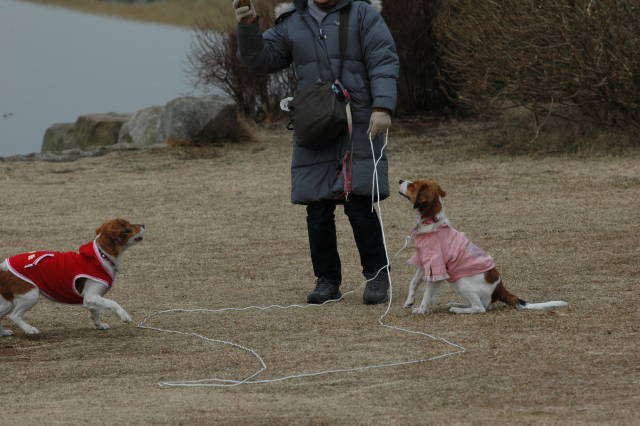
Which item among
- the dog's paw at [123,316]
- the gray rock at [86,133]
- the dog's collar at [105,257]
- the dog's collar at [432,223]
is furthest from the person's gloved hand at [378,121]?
the gray rock at [86,133]

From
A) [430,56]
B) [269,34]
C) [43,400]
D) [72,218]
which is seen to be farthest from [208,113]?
[43,400]

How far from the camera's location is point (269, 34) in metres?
7.85

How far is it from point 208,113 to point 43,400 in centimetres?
1294

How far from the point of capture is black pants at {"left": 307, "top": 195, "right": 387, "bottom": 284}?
25.7 feet

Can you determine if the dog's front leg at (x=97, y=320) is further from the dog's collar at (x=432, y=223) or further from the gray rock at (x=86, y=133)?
the gray rock at (x=86, y=133)

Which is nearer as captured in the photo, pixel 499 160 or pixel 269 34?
pixel 269 34

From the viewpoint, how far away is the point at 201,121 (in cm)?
1850

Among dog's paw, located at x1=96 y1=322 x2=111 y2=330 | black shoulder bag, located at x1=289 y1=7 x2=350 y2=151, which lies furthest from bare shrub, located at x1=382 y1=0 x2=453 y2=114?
dog's paw, located at x1=96 y1=322 x2=111 y2=330

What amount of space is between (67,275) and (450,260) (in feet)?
7.65

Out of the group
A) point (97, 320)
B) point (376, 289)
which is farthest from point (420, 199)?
point (97, 320)

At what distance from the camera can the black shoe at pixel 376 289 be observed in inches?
311

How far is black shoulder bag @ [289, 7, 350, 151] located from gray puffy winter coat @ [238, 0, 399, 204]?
0.15 ft

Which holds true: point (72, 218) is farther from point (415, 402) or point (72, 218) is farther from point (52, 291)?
point (415, 402)

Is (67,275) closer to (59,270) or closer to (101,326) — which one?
(59,270)
